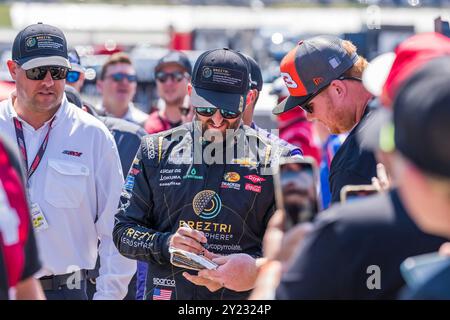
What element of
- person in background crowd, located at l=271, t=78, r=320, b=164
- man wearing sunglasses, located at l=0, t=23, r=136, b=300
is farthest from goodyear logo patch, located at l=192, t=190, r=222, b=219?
person in background crowd, located at l=271, t=78, r=320, b=164

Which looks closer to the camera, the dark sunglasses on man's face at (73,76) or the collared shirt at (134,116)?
the dark sunglasses on man's face at (73,76)

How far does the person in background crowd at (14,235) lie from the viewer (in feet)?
A: 8.97

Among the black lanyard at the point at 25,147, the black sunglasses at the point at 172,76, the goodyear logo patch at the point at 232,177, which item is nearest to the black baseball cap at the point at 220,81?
the goodyear logo patch at the point at 232,177

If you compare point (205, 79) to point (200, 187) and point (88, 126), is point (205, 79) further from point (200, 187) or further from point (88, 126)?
point (88, 126)

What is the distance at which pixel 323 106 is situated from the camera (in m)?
4.85

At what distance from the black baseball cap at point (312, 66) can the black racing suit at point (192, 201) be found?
0.33 meters

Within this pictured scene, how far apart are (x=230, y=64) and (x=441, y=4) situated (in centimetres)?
3076

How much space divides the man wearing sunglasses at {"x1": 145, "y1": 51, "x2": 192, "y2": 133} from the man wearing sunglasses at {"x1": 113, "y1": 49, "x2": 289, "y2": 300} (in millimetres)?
3618

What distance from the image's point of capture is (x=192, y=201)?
4.62 m

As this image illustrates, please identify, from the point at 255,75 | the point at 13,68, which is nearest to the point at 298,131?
the point at 255,75

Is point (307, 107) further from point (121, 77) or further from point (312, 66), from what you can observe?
point (121, 77)

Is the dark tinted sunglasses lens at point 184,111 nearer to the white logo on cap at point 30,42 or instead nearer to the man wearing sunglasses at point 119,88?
the man wearing sunglasses at point 119,88

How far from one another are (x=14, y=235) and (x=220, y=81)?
2.11 m

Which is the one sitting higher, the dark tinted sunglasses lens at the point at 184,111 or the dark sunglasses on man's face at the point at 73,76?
the dark sunglasses on man's face at the point at 73,76
